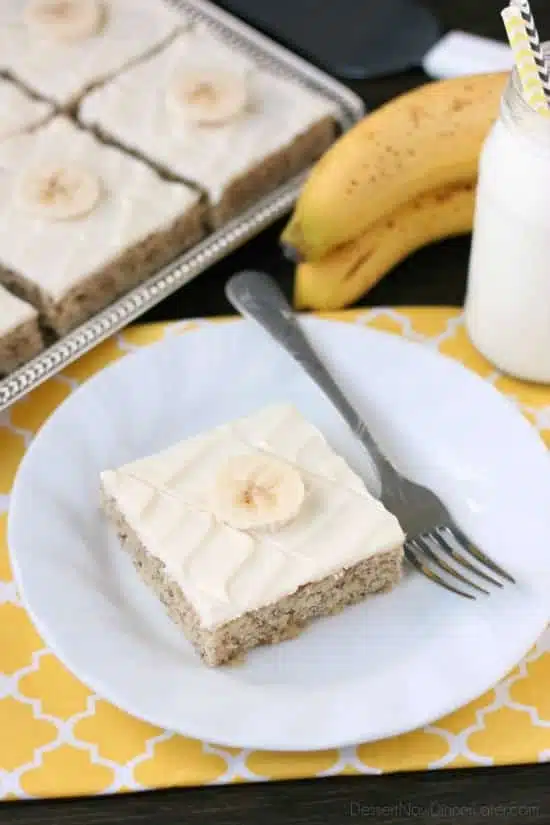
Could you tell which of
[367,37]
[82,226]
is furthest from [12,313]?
[367,37]

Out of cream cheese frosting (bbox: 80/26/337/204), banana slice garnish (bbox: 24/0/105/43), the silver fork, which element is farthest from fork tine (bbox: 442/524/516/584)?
banana slice garnish (bbox: 24/0/105/43)

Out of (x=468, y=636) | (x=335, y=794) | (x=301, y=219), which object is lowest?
(x=335, y=794)

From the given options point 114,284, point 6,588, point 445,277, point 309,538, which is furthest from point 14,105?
point 309,538

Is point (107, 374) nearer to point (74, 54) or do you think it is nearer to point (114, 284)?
point (114, 284)

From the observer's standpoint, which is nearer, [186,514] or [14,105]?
[186,514]

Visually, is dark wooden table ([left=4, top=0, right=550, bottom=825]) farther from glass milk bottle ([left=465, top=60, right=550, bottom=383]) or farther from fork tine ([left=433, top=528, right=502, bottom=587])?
glass milk bottle ([left=465, top=60, right=550, bottom=383])

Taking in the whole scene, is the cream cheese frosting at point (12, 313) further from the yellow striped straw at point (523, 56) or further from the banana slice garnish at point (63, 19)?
the yellow striped straw at point (523, 56)

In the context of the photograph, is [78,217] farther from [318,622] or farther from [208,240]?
[318,622]
